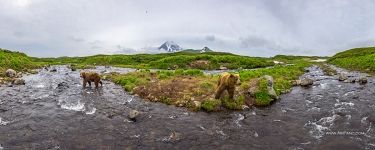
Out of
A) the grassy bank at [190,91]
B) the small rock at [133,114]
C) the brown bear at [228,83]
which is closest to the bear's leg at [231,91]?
the brown bear at [228,83]

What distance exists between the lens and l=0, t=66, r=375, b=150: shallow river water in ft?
67.7

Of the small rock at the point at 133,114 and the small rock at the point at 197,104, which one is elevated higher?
the small rock at the point at 197,104

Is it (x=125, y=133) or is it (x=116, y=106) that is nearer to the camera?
(x=125, y=133)

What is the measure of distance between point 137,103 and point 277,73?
2489 centimetres

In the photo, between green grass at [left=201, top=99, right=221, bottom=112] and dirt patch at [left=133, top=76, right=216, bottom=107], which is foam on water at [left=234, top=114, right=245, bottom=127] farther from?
dirt patch at [left=133, top=76, right=216, bottom=107]

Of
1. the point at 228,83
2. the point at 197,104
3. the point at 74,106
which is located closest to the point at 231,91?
the point at 228,83

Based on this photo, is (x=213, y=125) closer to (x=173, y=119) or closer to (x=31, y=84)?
(x=173, y=119)

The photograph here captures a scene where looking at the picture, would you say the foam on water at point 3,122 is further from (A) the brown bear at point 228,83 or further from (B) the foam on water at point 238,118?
(B) the foam on water at point 238,118

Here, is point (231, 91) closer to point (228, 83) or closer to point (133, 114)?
point (228, 83)

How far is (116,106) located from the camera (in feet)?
97.2

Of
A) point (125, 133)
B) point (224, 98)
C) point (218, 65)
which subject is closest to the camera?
point (125, 133)

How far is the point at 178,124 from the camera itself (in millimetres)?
24359

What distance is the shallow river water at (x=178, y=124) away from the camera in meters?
20.6

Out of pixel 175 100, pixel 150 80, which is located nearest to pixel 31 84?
pixel 150 80
